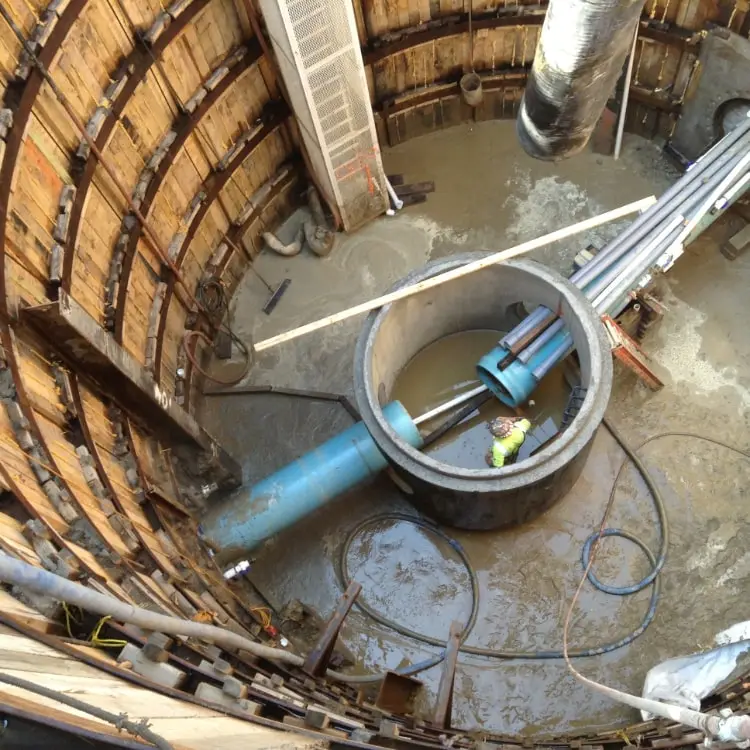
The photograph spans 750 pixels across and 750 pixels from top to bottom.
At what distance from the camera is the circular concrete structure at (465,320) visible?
6094 mm

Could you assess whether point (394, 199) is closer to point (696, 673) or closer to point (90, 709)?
point (696, 673)

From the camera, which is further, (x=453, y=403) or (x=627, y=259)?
(x=453, y=403)

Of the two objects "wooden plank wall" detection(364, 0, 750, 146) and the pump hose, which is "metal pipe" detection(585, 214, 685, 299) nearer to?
the pump hose

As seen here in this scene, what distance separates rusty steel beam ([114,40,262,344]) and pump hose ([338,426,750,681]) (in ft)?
10.6

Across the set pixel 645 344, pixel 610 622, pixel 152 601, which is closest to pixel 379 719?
pixel 152 601

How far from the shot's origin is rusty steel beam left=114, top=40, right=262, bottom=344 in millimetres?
6395

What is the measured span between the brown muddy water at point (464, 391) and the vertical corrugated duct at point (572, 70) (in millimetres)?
2372

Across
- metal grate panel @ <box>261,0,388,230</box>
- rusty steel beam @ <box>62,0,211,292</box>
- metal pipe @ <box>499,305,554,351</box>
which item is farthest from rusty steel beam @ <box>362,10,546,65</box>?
metal pipe @ <box>499,305,554,351</box>

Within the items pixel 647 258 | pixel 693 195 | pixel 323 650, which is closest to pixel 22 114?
pixel 323 650

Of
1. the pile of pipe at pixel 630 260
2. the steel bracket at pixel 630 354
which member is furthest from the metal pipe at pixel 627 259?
the steel bracket at pixel 630 354

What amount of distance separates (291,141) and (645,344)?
4.79 meters

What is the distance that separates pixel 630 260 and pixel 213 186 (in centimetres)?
448

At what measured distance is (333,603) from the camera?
7.03 metres

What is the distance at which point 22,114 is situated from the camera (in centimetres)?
508
